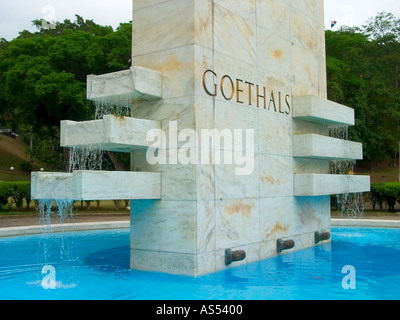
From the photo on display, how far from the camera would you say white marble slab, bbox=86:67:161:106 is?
8.90 metres

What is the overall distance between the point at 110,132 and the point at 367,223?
12.5 m

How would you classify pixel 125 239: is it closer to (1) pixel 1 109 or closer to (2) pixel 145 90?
(2) pixel 145 90

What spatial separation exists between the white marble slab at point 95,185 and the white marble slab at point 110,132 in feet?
1.93

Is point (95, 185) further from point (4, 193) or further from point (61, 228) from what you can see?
point (4, 193)

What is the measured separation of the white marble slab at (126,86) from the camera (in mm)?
8898

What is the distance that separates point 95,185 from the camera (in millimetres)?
7984

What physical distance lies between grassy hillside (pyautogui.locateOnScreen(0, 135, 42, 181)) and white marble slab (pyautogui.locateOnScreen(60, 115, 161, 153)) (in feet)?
142

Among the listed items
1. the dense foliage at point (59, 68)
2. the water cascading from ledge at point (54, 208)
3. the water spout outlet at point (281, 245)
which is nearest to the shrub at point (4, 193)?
the water cascading from ledge at point (54, 208)

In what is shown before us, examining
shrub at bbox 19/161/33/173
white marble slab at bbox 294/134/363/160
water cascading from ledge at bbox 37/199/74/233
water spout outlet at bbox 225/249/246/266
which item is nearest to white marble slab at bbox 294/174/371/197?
white marble slab at bbox 294/134/363/160

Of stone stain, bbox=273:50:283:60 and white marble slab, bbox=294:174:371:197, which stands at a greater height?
stone stain, bbox=273:50:283:60

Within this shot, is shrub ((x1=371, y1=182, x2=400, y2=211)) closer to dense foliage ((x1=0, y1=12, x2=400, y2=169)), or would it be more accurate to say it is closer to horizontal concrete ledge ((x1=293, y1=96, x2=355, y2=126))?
dense foliage ((x1=0, y1=12, x2=400, y2=169))

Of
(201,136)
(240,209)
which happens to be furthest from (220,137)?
(240,209)

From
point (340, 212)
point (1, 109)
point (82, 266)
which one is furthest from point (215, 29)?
point (1, 109)

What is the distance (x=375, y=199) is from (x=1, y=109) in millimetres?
24463
